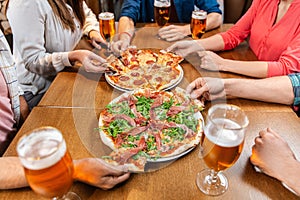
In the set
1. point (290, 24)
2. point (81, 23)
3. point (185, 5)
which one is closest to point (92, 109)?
point (81, 23)

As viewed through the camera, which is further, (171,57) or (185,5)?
(185,5)

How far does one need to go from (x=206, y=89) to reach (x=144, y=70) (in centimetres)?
37

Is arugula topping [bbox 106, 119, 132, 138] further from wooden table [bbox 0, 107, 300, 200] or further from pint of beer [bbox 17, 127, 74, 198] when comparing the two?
pint of beer [bbox 17, 127, 74, 198]

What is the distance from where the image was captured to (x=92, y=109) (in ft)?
3.92

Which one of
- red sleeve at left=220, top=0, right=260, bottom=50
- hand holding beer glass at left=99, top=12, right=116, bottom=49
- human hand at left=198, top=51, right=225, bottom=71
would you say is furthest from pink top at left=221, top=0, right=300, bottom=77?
hand holding beer glass at left=99, top=12, right=116, bottom=49

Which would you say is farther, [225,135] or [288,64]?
[288,64]

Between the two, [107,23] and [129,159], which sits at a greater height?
[107,23]

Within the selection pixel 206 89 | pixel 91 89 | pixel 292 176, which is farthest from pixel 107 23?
pixel 292 176

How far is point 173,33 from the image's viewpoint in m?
1.79

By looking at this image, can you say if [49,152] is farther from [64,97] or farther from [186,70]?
[186,70]

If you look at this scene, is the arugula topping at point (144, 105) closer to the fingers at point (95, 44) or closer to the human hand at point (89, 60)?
the human hand at point (89, 60)

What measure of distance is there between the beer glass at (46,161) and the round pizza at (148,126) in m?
0.22

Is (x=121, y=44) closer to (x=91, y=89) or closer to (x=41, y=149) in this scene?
(x=91, y=89)

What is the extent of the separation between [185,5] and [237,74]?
3.38ft
